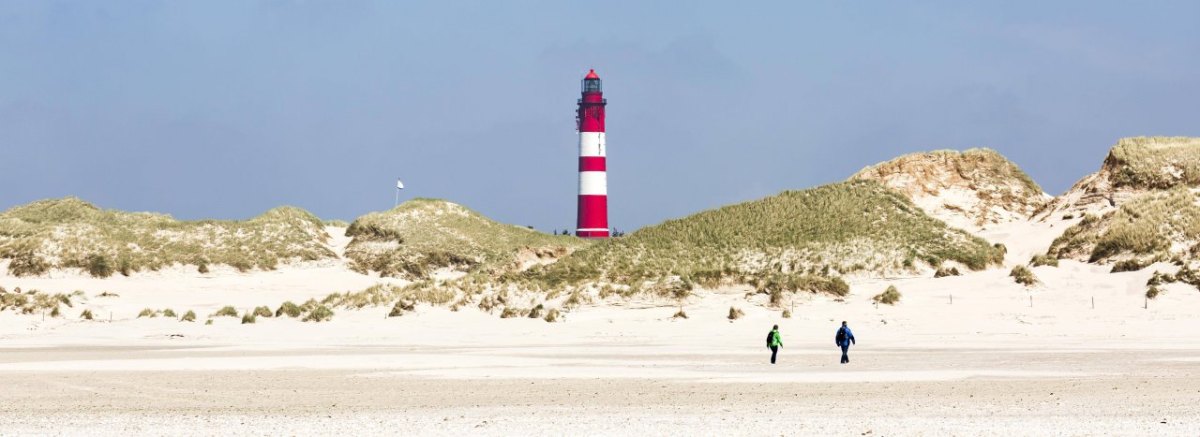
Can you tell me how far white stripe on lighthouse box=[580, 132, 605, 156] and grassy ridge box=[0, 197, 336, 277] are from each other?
1546 cm

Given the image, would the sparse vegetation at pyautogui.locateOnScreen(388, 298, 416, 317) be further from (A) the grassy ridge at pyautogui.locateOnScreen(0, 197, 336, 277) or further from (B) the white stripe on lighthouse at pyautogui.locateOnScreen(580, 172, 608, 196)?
(B) the white stripe on lighthouse at pyautogui.locateOnScreen(580, 172, 608, 196)

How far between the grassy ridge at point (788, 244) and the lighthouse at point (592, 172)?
73.3 ft

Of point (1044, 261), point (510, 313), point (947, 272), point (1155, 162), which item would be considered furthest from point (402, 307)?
point (1155, 162)

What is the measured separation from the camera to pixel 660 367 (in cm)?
2662

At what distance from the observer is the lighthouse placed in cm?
7781

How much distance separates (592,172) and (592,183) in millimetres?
597

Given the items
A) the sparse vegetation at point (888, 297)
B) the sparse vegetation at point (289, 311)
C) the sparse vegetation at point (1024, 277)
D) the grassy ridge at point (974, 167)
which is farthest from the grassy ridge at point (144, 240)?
the sparse vegetation at point (1024, 277)

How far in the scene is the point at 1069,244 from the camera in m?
46.7

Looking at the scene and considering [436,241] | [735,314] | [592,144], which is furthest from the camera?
[592,144]

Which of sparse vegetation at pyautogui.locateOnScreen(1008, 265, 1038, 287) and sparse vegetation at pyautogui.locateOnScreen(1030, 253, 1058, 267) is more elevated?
sparse vegetation at pyautogui.locateOnScreen(1030, 253, 1058, 267)

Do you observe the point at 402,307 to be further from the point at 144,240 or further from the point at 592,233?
the point at 592,233

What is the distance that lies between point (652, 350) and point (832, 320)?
8.38m

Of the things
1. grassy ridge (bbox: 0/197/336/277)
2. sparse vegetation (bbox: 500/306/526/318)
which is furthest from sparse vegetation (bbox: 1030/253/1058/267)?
grassy ridge (bbox: 0/197/336/277)

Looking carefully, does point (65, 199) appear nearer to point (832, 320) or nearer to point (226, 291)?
point (226, 291)
